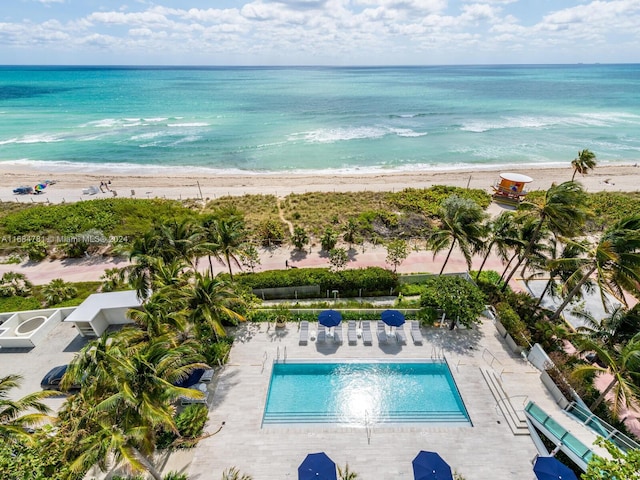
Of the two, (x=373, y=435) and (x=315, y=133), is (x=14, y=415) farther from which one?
(x=315, y=133)

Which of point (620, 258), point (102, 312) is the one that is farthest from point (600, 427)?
point (102, 312)

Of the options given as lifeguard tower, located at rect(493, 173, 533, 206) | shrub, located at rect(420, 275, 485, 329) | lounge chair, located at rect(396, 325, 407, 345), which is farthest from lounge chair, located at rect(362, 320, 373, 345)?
lifeguard tower, located at rect(493, 173, 533, 206)

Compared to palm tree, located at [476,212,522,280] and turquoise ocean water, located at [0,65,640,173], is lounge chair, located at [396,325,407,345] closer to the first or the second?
palm tree, located at [476,212,522,280]

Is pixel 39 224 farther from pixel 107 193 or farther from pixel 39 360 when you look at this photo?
pixel 39 360

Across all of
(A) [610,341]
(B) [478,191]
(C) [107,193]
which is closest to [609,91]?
(B) [478,191]

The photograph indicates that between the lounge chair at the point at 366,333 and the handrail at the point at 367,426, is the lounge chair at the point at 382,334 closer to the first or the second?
the lounge chair at the point at 366,333

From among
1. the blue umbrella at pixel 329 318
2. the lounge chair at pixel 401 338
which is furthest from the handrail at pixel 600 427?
the blue umbrella at pixel 329 318
